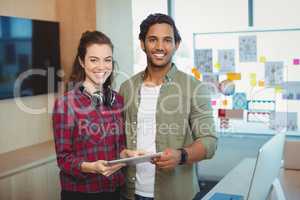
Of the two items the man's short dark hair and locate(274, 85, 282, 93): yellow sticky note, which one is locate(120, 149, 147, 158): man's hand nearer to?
the man's short dark hair

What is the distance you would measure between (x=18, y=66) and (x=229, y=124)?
232 centimetres

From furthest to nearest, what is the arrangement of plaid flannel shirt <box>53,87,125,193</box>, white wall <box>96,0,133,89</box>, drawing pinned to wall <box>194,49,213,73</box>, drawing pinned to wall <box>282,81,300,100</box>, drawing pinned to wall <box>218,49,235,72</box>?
drawing pinned to wall <box>194,49,213,73</box> < drawing pinned to wall <box>218,49,235,72</box> < drawing pinned to wall <box>282,81,300,100</box> < white wall <box>96,0,133,89</box> < plaid flannel shirt <box>53,87,125,193</box>

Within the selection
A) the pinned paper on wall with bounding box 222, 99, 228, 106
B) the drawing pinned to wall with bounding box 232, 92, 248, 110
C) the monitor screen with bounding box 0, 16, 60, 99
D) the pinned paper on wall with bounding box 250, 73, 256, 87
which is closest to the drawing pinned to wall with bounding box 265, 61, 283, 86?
the pinned paper on wall with bounding box 250, 73, 256, 87

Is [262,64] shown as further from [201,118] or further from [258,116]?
[201,118]

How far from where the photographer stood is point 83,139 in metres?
1.79

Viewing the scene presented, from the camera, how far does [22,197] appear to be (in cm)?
310

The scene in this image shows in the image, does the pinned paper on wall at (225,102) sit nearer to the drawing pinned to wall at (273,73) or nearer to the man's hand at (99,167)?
the drawing pinned to wall at (273,73)

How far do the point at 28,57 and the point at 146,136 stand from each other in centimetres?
206

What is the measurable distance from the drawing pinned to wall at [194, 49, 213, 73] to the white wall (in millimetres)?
814

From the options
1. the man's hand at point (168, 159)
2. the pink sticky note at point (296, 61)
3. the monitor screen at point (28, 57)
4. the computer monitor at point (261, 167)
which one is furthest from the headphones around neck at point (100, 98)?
the pink sticky note at point (296, 61)

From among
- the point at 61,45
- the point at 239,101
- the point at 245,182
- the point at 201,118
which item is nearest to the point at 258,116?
the point at 239,101

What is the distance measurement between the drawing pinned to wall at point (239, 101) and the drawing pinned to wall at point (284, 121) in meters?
0.31

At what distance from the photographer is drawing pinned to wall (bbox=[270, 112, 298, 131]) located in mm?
4117

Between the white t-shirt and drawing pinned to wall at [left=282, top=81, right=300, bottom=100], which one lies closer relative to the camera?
the white t-shirt
